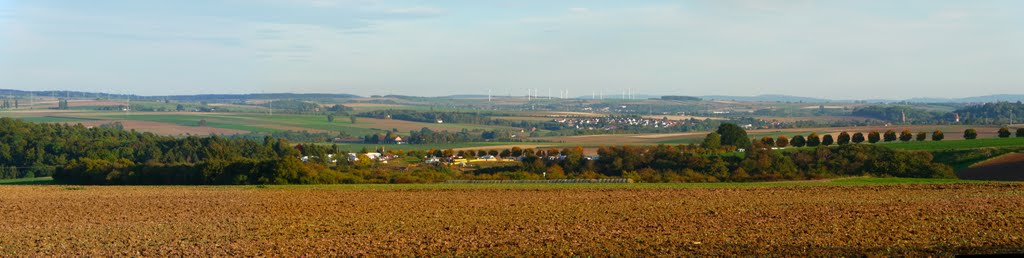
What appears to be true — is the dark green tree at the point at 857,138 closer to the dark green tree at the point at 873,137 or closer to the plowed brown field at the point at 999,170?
the dark green tree at the point at 873,137

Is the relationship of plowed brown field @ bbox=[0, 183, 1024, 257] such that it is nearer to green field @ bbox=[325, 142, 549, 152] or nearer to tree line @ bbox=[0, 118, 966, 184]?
tree line @ bbox=[0, 118, 966, 184]

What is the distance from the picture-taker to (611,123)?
13925cm

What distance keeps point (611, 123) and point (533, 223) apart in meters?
115

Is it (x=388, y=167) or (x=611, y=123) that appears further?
(x=611, y=123)

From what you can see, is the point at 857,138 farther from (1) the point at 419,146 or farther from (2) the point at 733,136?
(1) the point at 419,146

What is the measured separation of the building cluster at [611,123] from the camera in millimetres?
134363

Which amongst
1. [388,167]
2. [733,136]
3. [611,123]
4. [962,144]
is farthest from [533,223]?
[611,123]

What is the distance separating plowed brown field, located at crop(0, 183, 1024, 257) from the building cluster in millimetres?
95155

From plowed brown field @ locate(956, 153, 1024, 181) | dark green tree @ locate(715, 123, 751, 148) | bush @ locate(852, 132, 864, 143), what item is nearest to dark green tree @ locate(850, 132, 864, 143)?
bush @ locate(852, 132, 864, 143)

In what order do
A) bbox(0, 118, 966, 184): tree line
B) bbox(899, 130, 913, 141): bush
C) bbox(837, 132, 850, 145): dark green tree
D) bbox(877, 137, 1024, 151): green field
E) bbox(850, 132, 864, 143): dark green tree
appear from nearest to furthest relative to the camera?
1. bbox(0, 118, 966, 184): tree line
2. bbox(877, 137, 1024, 151): green field
3. bbox(837, 132, 850, 145): dark green tree
4. bbox(850, 132, 864, 143): dark green tree
5. bbox(899, 130, 913, 141): bush

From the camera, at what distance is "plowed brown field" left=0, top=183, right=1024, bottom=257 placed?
756 inches

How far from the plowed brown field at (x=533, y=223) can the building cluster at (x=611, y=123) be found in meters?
95.2

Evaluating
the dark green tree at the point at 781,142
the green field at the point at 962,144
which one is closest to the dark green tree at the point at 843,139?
the dark green tree at the point at 781,142

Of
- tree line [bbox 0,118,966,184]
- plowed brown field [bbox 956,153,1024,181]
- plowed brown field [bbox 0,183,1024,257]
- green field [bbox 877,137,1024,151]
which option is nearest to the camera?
plowed brown field [bbox 0,183,1024,257]
